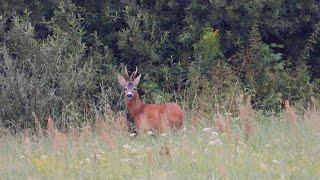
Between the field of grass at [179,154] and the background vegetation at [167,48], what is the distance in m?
4.49

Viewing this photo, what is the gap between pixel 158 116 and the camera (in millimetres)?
12688

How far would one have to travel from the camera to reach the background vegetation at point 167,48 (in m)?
15.5

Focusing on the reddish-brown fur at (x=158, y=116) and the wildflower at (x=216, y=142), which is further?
the reddish-brown fur at (x=158, y=116)

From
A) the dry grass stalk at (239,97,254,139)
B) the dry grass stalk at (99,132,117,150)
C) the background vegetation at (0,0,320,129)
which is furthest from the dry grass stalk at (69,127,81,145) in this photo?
the background vegetation at (0,0,320,129)

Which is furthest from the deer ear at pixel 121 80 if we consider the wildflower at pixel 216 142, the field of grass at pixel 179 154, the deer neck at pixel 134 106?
the wildflower at pixel 216 142

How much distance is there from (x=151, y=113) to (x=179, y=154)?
164 inches

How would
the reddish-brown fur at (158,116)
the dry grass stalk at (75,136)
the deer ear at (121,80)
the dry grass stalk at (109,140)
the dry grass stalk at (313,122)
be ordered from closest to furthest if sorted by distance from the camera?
the dry grass stalk at (109,140) → the dry grass stalk at (75,136) → the dry grass stalk at (313,122) → the reddish-brown fur at (158,116) → the deer ear at (121,80)

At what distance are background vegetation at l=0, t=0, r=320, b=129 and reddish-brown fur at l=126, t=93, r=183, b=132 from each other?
185cm

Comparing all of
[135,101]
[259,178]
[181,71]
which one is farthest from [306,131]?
[181,71]

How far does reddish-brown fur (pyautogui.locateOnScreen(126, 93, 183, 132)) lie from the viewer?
474 inches

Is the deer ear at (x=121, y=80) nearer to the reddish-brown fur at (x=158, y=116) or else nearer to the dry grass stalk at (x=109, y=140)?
the reddish-brown fur at (x=158, y=116)

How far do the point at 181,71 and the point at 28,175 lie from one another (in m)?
8.81

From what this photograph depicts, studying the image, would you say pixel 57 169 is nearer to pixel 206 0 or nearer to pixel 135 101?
pixel 135 101

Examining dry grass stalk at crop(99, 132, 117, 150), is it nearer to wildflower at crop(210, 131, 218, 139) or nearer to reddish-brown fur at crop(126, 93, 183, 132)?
wildflower at crop(210, 131, 218, 139)
